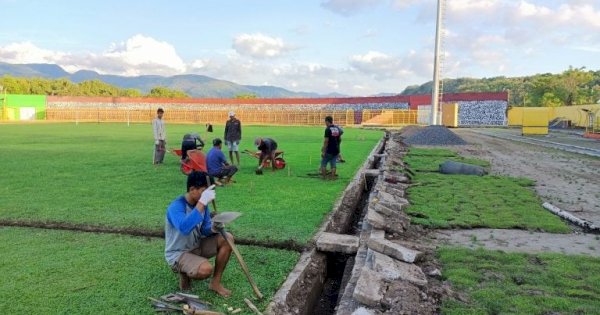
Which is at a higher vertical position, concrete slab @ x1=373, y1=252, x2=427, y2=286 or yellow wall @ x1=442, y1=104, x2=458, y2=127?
yellow wall @ x1=442, y1=104, x2=458, y2=127

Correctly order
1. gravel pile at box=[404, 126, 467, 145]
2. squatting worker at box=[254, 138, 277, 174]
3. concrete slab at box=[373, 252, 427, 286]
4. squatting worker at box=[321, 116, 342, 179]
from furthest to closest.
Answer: gravel pile at box=[404, 126, 467, 145] → squatting worker at box=[254, 138, 277, 174] → squatting worker at box=[321, 116, 342, 179] → concrete slab at box=[373, 252, 427, 286]

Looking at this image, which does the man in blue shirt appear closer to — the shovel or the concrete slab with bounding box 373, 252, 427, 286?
the concrete slab with bounding box 373, 252, 427, 286

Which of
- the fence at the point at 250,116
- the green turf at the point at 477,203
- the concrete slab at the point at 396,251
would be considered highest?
the fence at the point at 250,116

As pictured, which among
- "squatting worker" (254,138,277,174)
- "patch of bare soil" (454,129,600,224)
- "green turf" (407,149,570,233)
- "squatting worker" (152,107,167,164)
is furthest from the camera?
"squatting worker" (152,107,167,164)

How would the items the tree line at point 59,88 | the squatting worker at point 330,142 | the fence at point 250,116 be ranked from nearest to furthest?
the squatting worker at point 330,142, the fence at point 250,116, the tree line at point 59,88

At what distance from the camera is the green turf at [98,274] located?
4090 millimetres

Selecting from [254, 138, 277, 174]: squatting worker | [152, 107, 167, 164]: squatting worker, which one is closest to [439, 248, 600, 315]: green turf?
[254, 138, 277, 174]: squatting worker

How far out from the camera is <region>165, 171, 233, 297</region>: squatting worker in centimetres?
410

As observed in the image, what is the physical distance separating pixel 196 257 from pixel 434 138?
23173mm

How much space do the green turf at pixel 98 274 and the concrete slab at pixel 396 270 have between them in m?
0.99

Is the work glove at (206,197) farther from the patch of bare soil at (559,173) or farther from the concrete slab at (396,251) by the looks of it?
the patch of bare soil at (559,173)

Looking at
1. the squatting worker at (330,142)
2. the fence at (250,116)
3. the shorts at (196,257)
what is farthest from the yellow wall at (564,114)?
the shorts at (196,257)

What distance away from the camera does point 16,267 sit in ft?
16.2

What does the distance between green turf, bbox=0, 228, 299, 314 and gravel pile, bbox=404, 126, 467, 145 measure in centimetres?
2118
